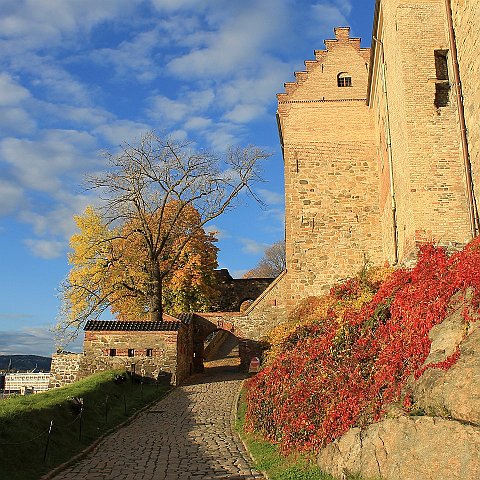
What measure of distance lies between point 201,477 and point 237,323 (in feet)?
54.2

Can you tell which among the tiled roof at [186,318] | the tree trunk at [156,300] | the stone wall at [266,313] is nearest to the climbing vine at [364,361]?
the stone wall at [266,313]

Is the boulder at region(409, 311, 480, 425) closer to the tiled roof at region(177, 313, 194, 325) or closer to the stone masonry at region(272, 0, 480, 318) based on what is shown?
the stone masonry at region(272, 0, 480, 318)

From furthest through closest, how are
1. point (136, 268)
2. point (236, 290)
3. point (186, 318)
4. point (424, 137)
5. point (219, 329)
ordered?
point (236, 290), point (136, 268), point (219, 329), point (186, 318), point (424, 137)

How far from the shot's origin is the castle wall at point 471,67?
13.0m

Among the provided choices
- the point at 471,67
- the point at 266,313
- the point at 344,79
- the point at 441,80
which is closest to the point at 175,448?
the point at 471,67

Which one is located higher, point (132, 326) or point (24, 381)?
point (132, 326)

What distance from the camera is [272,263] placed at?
68.1m

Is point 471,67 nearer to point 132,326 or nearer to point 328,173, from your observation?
point 328,173

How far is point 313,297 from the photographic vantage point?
2261 cm

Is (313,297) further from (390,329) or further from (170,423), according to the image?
(390,329)

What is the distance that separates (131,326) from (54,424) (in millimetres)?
10092

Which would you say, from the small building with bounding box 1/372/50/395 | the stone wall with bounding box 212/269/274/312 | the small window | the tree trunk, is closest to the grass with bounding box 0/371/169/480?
the tree trunk

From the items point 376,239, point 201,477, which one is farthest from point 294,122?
point 201,477

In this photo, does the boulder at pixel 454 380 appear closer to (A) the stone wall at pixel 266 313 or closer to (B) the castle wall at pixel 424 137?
(B) the castle wall at pixel 424 137
